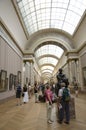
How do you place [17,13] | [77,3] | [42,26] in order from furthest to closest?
1. [42,26]
2. [77,3]
3. [17,13]

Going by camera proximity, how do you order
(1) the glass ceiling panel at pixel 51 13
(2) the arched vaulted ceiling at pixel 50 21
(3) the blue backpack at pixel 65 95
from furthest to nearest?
(2) the arched vaulted ceiling at pixel 50 21
(1) the glass ceiling panel at pixel 51 13
(3) the blue backpack at pixel 65 95

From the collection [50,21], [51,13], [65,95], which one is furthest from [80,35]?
[65,95]

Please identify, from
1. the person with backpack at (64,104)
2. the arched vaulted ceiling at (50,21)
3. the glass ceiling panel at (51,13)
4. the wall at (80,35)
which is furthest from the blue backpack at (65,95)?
the arched vaulted ceiling at (50,21)

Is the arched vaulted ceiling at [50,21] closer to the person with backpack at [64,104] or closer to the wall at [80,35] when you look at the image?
the wall at [80,35]

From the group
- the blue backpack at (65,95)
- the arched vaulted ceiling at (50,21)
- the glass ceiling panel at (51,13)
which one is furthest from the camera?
the arched vaulted ceiling at (50,21)

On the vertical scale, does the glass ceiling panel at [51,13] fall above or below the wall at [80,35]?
above

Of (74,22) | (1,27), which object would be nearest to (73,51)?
(74,22)

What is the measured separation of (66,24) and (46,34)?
14.6ft

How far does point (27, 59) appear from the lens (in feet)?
84.7

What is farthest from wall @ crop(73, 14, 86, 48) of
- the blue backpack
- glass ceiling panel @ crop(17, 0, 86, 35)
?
the blue backpack

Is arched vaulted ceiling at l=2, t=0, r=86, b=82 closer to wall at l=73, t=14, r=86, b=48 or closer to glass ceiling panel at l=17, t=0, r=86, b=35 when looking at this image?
glass ceiling panel at l=17, t=0, r=86, b=35

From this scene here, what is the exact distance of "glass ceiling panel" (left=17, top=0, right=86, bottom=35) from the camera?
22.4 metres

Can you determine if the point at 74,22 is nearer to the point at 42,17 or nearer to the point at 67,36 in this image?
the point at 67,36

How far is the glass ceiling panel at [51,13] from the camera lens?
22356 mm
